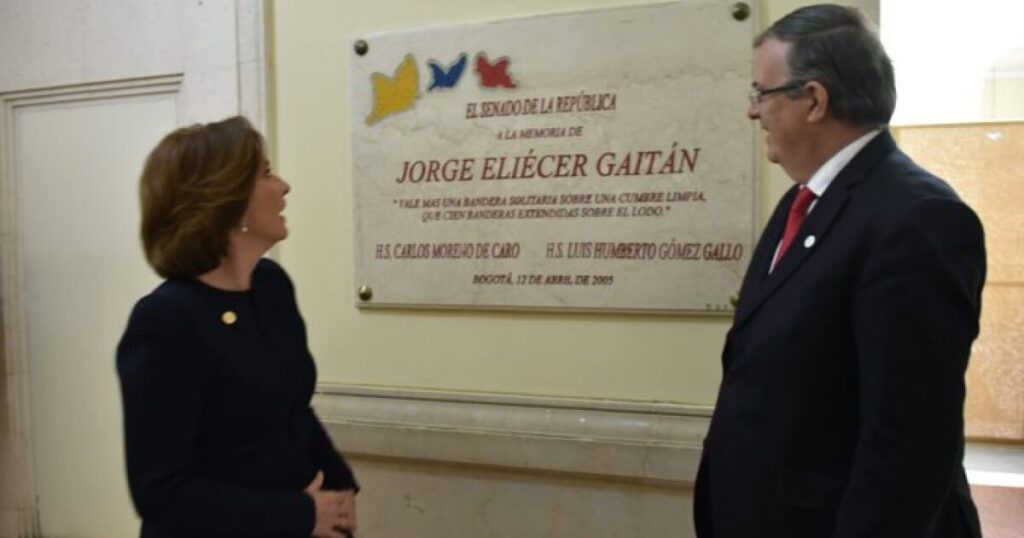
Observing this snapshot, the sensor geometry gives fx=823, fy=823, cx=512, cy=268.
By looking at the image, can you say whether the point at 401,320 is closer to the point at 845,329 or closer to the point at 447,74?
the point at 447,74

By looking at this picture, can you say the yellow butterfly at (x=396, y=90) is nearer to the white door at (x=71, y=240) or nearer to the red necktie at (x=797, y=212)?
the white door at (x=71, y=240)

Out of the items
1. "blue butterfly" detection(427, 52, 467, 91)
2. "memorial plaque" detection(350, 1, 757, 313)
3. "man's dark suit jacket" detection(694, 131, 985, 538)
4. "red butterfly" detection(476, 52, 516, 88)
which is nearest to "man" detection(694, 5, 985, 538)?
"man's dark suit jacket" detection(694, 131, 985, 538)

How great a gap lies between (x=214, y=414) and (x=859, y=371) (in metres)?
1.07

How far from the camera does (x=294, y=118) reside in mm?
2652

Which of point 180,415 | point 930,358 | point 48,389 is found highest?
point 930,358

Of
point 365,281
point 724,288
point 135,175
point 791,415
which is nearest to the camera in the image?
point 791,415

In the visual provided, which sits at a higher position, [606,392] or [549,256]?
[549,256]

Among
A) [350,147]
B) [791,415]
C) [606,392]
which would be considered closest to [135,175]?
[350,147]

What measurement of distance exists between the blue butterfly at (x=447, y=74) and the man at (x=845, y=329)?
117 centimetres

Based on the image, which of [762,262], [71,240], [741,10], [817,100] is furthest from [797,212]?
[71,240]

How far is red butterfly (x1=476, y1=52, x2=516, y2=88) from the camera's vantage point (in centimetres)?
237

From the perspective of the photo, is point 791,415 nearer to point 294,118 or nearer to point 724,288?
point 724,288

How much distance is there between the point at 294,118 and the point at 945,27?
4.26 meters

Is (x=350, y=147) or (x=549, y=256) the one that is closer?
(x=549, y=256)
